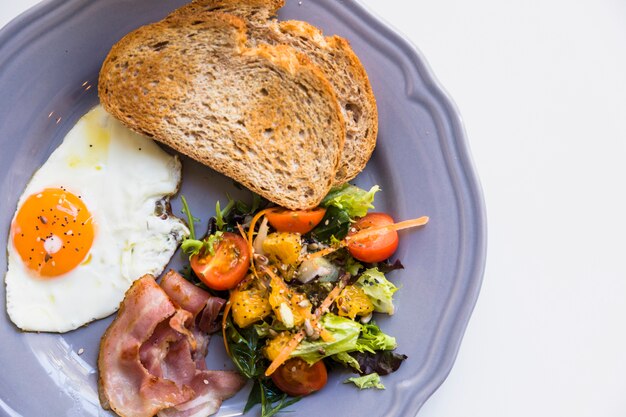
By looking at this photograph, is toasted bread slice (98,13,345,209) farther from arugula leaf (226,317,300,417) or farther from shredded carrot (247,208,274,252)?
arugula leaf (226,317,300,417)

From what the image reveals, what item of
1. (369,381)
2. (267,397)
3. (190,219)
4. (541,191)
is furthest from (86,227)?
(541,191)

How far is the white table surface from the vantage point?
11.6ft

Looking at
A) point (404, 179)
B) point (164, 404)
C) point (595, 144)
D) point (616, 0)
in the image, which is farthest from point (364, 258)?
point (616, 0)

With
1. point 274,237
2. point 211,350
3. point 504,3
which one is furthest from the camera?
point 504,3

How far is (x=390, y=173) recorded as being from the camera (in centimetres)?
338

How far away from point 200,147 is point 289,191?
0.56 metres

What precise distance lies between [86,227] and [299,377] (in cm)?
146

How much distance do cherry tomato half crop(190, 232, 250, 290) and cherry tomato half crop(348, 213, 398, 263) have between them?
0.61 m

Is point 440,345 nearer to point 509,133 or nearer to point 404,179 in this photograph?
point 404,179

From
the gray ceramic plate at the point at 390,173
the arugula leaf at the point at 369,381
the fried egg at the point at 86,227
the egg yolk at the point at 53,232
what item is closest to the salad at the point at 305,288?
the arugula leaf at the point at 369,381

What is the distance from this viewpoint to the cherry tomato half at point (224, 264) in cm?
318

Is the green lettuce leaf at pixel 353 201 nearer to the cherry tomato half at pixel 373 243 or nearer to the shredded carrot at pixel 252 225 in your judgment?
the cherry tomato half at pixel 373 243

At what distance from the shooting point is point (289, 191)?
327 centimetres

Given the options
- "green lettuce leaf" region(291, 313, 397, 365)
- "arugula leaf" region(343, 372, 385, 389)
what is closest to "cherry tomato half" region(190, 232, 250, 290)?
"green lettuce leaf" region(291, 313, 397, 365)
